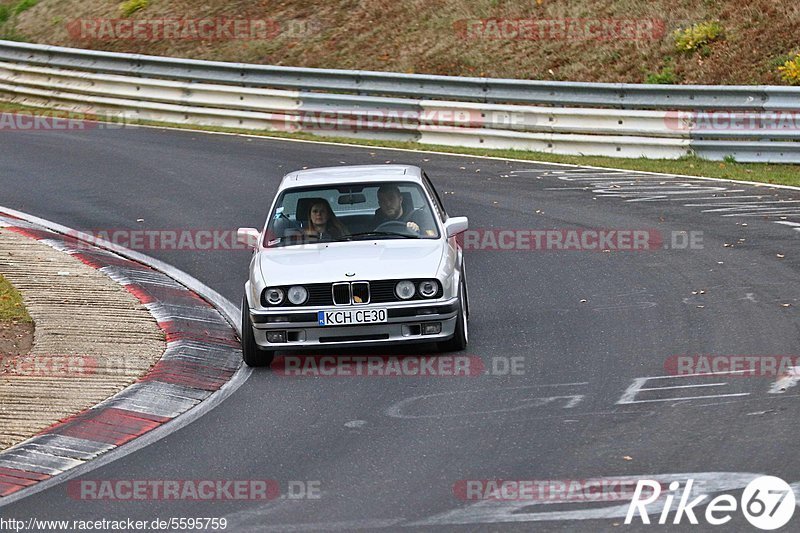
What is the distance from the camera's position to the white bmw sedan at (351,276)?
9844 mm

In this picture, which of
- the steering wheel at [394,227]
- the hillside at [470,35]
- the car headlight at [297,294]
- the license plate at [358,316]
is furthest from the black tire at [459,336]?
the hillside at [470,35]

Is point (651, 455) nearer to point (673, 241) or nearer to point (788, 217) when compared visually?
point (673, 241)

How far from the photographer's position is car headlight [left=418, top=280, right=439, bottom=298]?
989 cm

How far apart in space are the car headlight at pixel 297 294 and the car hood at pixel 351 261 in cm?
6

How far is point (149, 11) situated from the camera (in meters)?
31.0

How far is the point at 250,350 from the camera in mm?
10055

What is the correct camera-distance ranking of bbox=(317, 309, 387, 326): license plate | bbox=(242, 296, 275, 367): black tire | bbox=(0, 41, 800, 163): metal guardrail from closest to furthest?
bbox=(317, 309, 387, 326): license plate < bbox=(242, 296, 275, 367): black tire < bbox=(0, 41, 800, 163): metal guardrail

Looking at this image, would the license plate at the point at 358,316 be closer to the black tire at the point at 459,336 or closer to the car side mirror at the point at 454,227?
the black tire at the point at 459,336

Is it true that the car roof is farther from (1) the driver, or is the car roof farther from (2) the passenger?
(2) the passenger

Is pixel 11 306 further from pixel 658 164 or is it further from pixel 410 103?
pixel 410 103

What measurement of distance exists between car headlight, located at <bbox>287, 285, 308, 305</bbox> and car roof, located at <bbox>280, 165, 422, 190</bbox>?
132 centimetres

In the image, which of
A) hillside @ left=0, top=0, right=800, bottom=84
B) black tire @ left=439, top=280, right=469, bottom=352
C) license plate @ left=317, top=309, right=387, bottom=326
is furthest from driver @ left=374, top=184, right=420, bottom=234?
hillside @ left=0, top=0, right=800, bottom=84

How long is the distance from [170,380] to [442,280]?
2.26 metres

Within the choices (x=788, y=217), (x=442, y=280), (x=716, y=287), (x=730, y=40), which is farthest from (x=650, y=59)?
(x=442, y=280)
